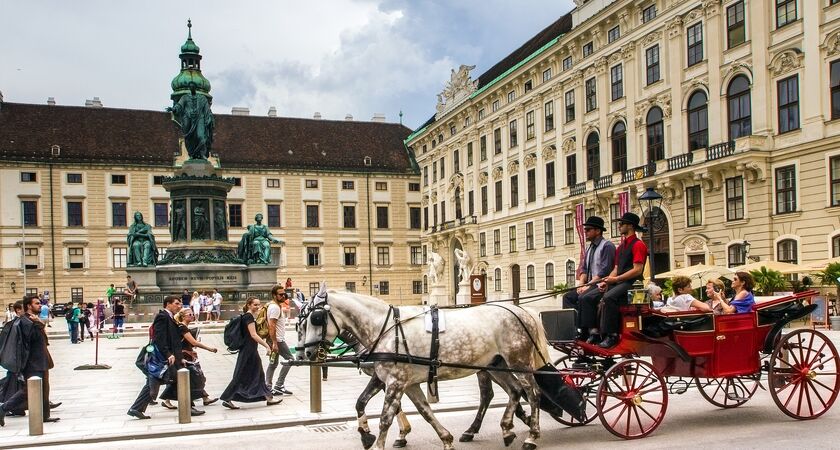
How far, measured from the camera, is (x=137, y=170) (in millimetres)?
60438

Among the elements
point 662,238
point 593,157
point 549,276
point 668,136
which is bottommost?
point 549,276

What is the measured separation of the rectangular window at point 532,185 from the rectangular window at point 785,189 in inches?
722

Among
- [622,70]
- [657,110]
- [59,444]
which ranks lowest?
[59,444]

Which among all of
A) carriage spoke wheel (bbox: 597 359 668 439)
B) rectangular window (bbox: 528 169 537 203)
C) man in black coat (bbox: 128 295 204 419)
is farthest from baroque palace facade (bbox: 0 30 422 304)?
carriage spoke wheel (bbox: 597 359 668 439)

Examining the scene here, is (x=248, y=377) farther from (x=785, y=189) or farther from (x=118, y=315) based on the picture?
(x=785, y=189)

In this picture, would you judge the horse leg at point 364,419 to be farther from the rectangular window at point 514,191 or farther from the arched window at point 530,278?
the rectangular window at point 514,191

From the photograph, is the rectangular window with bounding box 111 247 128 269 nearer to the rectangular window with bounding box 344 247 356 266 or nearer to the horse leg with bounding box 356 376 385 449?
the rectangular window with bounding box 344 247 356 266

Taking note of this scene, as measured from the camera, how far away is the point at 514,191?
1921 inches

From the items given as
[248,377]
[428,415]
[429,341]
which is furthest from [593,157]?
[428,415]

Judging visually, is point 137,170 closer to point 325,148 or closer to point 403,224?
point 325,148

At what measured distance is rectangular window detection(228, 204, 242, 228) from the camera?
62625 millimetres

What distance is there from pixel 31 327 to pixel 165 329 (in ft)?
6.00

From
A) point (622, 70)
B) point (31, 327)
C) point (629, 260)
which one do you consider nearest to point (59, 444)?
point (31, 327)

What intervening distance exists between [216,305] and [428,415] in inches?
891
